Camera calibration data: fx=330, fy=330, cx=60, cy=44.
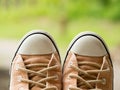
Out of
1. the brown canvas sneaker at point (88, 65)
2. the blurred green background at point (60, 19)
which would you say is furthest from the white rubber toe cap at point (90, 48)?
the blurred green background at point (60, 19)

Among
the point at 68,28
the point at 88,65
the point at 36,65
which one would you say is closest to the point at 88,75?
the point at 88,65

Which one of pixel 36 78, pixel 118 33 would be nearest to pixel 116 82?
pixel 118 33

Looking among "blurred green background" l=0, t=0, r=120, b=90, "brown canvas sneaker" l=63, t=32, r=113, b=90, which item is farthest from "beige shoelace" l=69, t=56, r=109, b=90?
"blurred green background" l=0, t=0, r=120, b=90

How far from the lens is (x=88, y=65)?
900 millimetres

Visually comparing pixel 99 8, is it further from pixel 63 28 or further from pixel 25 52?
pixel 25 52

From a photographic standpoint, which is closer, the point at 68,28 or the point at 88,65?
the point at 88,65

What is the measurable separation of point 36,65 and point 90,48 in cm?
16

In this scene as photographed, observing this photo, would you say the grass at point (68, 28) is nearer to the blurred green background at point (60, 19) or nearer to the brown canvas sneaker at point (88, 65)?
the blurred green background at point (60, 19)

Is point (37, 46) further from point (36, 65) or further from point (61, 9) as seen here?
point (61, 9)

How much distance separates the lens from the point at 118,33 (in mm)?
1353

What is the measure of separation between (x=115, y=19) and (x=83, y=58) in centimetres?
48

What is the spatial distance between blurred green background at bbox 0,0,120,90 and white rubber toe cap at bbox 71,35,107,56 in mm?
399

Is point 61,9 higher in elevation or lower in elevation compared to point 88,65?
higher

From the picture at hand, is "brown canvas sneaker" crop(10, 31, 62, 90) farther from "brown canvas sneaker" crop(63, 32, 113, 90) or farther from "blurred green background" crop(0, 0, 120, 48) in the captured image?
"blurred green background" crop(0, 0, 120, 48)
